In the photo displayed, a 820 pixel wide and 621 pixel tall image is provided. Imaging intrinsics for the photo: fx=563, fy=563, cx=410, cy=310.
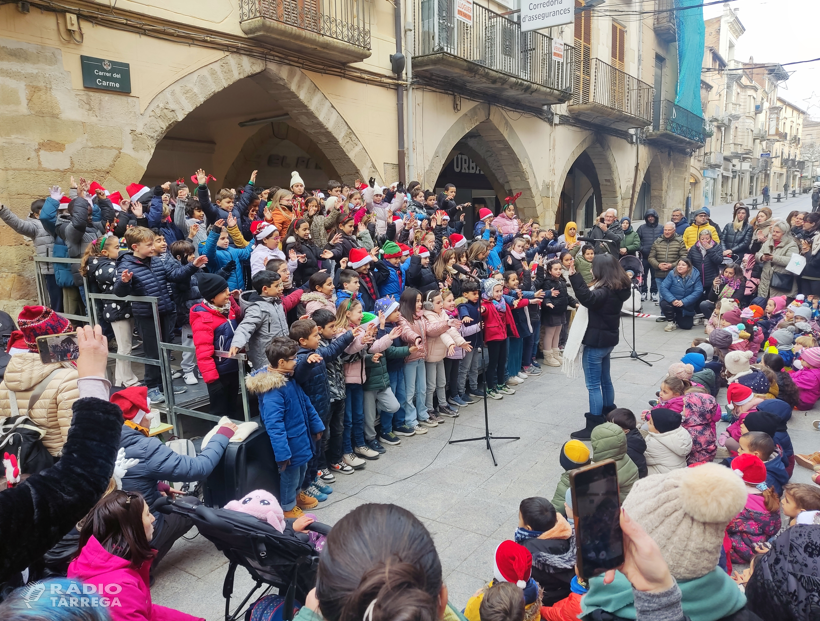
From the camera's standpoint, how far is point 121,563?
2359mm

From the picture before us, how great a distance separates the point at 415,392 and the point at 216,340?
2381 mm

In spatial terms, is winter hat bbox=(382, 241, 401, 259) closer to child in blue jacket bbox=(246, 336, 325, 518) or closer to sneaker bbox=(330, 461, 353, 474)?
sneaker bbox=(330, 461, 353, 474)

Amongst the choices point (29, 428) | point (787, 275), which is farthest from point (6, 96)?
point (787, 275)

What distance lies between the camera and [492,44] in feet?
45.9

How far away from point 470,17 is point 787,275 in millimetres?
8116

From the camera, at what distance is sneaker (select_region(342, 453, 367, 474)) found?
17.6 feet

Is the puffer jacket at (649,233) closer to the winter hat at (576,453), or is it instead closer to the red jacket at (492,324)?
the red jacket at (492,324)

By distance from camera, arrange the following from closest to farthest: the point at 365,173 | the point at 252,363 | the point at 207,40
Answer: the point at 252,363 → the point at 207,40 → the point at 365,173

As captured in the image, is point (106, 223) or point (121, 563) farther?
point (106, 223)

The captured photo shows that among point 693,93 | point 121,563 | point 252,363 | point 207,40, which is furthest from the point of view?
point 693,93

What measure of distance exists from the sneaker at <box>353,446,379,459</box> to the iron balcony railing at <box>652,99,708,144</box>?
21.5m

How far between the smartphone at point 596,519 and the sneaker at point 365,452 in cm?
408

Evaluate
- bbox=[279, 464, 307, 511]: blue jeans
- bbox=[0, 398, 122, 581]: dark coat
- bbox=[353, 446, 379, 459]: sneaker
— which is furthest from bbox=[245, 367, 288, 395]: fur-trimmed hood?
bbox=[0, 398, 122, 581]: dark coat

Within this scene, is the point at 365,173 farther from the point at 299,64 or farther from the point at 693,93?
the point at 693,93
